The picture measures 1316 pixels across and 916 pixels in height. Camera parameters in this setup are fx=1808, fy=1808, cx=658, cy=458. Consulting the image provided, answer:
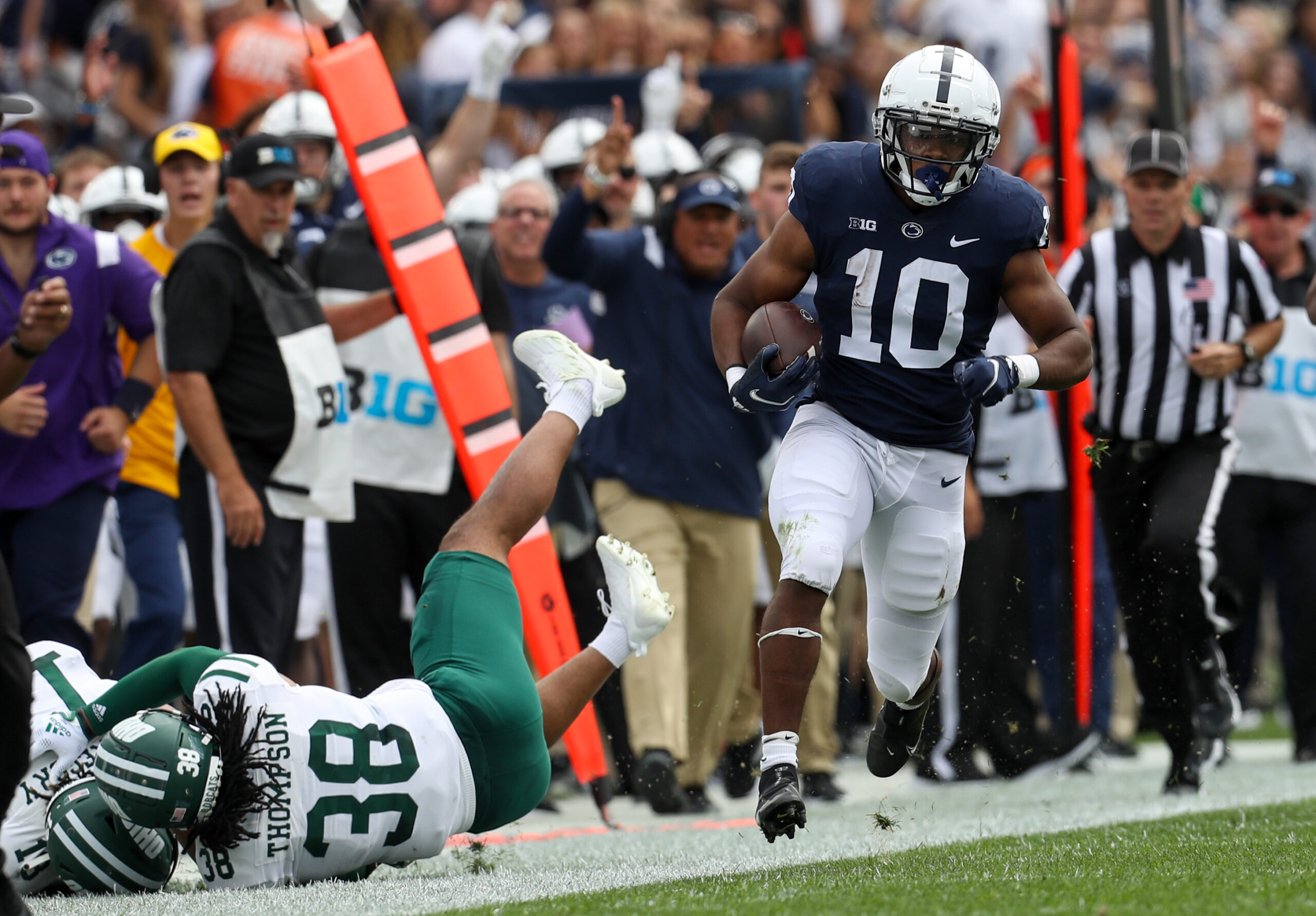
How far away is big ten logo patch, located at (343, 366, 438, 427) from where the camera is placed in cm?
618

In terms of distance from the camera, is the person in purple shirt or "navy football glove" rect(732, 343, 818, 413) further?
the person in purple shirt

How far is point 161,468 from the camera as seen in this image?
618 cm

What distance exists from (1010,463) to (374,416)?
2.71 m

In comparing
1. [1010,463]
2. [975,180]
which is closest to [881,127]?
[975,180]

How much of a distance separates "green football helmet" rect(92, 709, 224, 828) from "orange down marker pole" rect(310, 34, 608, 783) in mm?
2189

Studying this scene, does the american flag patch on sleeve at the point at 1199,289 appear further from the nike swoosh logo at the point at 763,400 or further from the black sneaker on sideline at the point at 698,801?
the nike swoosh logo at the point at 763,400

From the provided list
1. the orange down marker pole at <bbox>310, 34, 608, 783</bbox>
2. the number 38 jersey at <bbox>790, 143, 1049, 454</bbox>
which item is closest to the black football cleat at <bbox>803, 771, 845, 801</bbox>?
the orange down marker pole at <bbox>310, 34, 608, 783</bbox>

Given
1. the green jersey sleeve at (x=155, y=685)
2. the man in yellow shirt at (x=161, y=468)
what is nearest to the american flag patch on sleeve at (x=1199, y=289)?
the man in yellow shirt at (x=161, y=468)

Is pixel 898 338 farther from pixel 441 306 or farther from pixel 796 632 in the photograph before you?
pixel 441 306

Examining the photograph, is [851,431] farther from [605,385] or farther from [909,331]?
[605,385]

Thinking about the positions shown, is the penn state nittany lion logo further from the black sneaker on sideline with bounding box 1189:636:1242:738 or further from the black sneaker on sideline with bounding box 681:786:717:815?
the black sneaker on sideline with bounding box 1189:636:1242:738

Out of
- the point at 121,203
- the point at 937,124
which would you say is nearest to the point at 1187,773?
the point at 937,124

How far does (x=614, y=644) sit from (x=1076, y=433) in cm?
334

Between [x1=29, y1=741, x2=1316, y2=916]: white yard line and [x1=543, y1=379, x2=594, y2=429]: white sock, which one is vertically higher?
[x1=543, y1=379, x2=594, y2=429]: white sock
